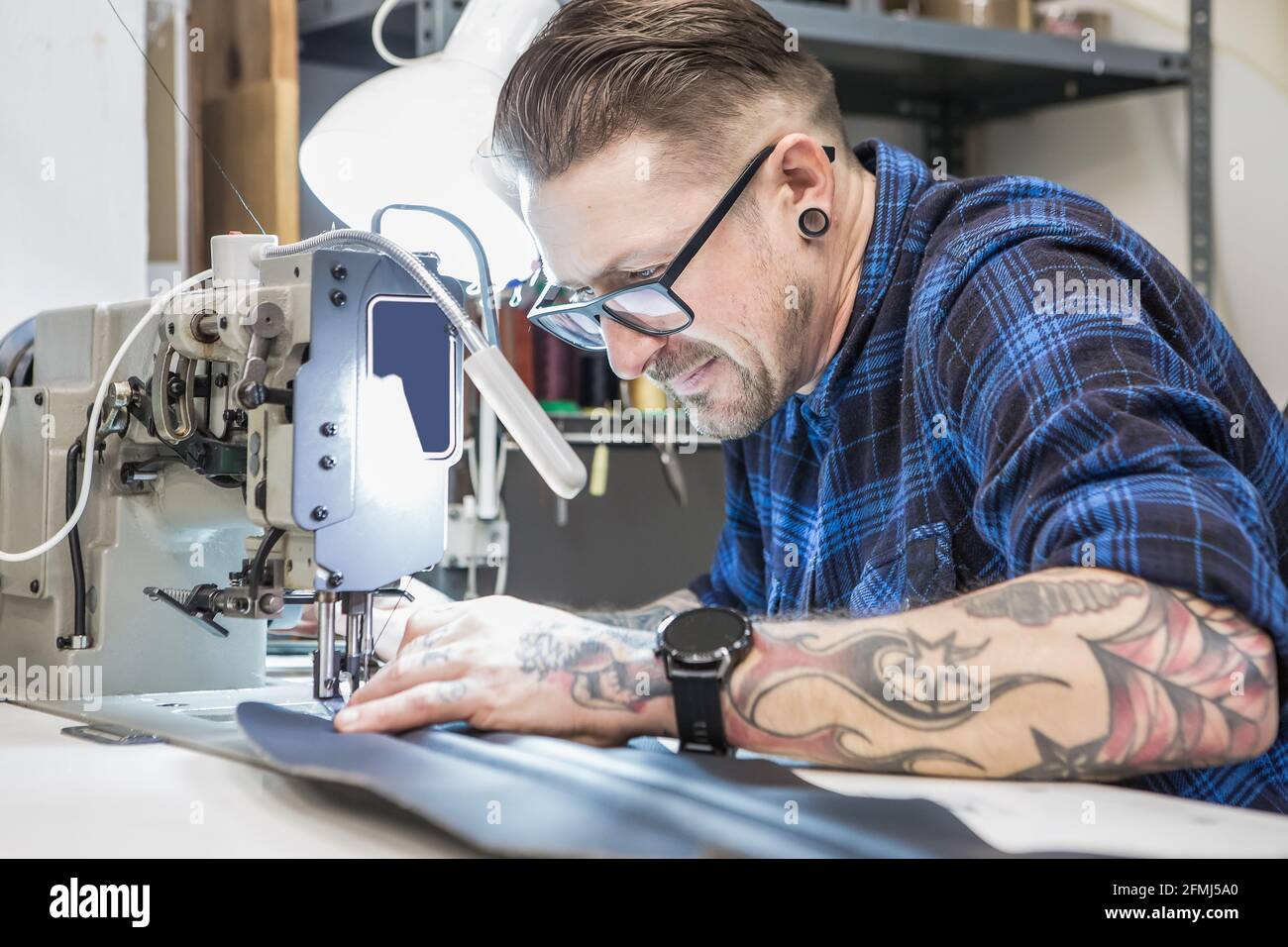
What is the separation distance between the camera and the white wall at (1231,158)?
10.2 ft

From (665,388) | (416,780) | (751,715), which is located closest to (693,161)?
(665,388)

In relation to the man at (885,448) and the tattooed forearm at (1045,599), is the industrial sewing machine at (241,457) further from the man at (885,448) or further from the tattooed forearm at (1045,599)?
the tattooed forearm at (1045,599)

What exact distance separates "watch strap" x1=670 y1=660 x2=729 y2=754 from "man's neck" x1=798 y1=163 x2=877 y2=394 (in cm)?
56

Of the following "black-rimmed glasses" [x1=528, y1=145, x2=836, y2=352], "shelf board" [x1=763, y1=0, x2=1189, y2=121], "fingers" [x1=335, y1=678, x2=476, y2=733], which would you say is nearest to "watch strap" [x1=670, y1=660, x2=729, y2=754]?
"fingers" [x1=335, y1=678, x2=476, y2=733]

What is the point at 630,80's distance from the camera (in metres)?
1.25

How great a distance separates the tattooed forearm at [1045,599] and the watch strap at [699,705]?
0.17 meters

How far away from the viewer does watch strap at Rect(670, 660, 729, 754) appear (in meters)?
0.94

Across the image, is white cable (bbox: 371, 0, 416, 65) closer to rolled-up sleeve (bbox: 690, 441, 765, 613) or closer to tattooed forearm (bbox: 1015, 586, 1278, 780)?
rolled-up sleeve (bbox: 690, 441, 765, 613)

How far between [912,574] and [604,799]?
0.53 m

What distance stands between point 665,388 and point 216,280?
44cm

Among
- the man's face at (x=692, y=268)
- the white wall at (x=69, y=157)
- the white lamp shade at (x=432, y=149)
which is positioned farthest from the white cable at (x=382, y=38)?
the white wall at (x=69, y=157)

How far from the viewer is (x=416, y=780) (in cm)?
83

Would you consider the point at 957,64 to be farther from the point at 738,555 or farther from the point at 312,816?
the point at 312,816
